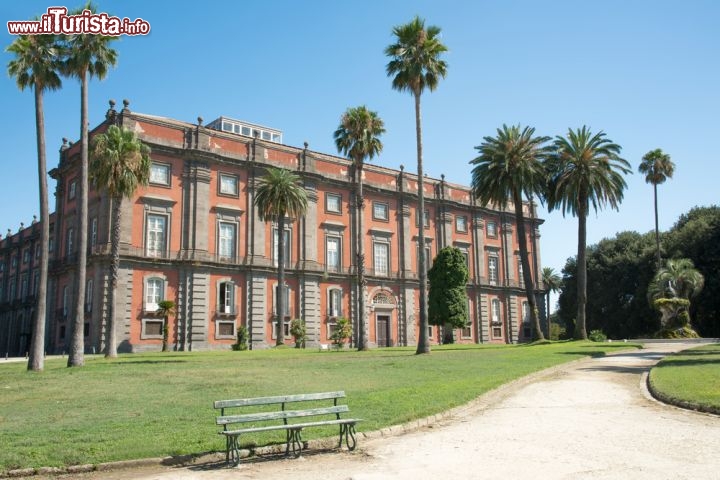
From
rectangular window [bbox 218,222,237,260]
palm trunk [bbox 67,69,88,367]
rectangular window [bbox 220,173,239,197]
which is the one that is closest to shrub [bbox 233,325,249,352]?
rectangular window [bbox 218,222,237,260]

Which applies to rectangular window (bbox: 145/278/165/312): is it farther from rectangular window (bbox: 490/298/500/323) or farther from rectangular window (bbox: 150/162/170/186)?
rectangular window (bbox: 490/298/500/323)

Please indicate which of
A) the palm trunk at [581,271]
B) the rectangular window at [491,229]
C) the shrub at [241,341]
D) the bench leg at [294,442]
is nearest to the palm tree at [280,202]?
the shrub at [241,341]

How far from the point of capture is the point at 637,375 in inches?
749

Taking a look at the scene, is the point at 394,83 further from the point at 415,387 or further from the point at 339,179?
the point at 415,387

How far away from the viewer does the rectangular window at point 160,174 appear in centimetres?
4122

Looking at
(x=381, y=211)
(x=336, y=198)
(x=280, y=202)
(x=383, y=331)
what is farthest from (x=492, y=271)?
(x=280, y=202)

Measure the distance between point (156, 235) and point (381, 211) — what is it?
20.7 meters

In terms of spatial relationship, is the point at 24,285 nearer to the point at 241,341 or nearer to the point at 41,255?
the point at 241,341

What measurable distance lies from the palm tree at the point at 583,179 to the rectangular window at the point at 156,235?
2750 cm

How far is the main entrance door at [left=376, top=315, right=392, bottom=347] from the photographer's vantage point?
51844 mm

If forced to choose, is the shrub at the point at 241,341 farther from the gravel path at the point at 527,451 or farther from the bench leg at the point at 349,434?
the bench leg at the point at 349,434

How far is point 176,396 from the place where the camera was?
50.3 ft

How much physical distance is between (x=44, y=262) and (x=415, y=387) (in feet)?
54.3

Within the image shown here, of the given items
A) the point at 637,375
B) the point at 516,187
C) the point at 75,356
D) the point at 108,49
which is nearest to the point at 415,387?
the point at 637,375
